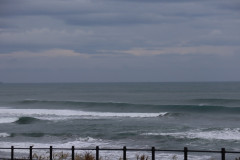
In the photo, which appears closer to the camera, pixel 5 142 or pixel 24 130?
pixel 5 142

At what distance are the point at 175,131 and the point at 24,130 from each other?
1271 cm

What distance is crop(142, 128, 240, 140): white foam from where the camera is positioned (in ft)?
91.1

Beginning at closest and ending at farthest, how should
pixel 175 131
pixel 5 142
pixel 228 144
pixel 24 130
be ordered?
pixel 228 144, pixel 5 142, pixel 175 131, pixel 24 130

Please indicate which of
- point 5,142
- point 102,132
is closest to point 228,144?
point 102,132

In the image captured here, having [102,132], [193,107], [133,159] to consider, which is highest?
[193,107]

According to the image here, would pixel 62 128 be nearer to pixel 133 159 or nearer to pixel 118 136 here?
pixel 118 136

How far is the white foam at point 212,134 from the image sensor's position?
27.8m

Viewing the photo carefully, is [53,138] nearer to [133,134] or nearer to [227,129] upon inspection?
[133,134]

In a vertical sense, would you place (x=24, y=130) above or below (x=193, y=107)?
below

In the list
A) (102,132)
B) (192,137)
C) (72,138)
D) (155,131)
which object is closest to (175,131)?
(155,131)

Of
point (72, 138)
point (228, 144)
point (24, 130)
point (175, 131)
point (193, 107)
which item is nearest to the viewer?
point (228, 144)

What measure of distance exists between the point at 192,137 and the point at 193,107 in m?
29.7

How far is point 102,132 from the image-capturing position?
3150 centimetres

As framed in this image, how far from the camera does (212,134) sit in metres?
29.2
